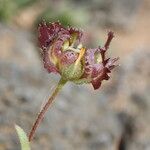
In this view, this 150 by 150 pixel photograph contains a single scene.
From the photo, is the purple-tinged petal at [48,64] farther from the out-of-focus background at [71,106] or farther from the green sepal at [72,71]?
the out-of-focus background at [71,106]

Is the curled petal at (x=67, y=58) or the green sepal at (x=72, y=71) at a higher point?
the curled petal at (x=67, y=58)

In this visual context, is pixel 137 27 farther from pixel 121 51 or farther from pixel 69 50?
pixel 69 50

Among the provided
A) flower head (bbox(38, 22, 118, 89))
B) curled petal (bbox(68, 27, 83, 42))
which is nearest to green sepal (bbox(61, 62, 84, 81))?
flower head (bbox(38, 22, 118, 89))

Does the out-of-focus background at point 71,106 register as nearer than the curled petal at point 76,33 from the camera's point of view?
No

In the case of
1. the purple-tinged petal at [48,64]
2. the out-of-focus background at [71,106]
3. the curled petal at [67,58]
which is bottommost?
the out-of-focus background at [71,106]

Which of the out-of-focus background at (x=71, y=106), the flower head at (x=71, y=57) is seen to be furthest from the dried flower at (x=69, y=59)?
the out-of-focus background at (x=71, y=106)

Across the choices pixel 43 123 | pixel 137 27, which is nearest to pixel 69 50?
pixel 43 123

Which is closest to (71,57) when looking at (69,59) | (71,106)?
(69,59)

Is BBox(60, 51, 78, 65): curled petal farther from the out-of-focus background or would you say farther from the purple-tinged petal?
the out-of-focus background

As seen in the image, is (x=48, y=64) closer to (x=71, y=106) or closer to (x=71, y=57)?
(x=71, y=57)
